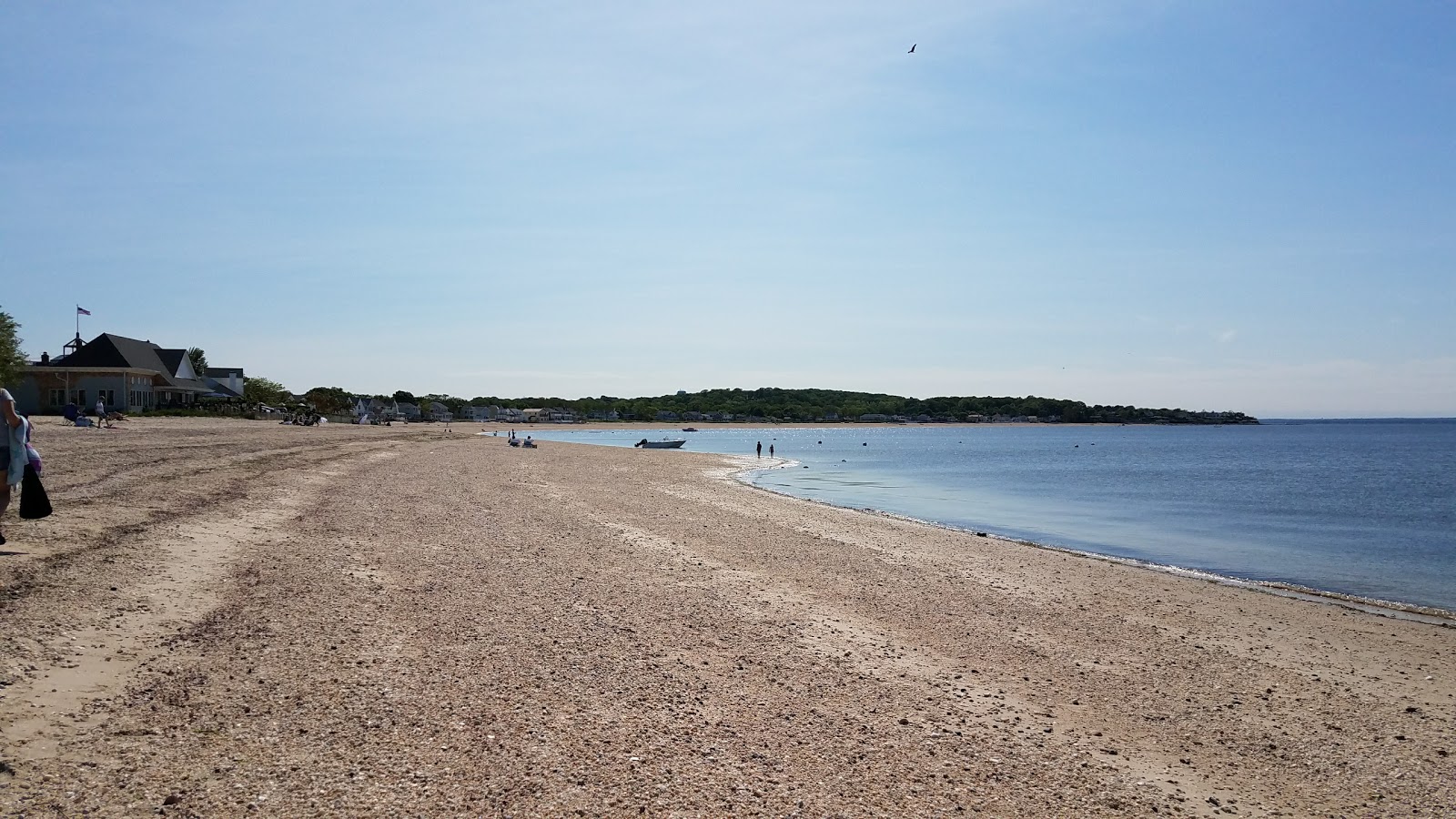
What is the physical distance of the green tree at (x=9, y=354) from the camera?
4341 centimetres

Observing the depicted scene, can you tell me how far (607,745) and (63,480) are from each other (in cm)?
1543

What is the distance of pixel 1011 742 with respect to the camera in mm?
6305

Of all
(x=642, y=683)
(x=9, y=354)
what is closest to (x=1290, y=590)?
(x=642, y=683)

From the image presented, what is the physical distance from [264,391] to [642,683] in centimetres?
9861

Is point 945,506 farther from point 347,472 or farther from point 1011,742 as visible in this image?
point 1011,742

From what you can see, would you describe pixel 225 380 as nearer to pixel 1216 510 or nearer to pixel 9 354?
pixel 9 354

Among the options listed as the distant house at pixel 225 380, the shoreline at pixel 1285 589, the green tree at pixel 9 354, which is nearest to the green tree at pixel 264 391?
the distant house at pixel 225 380

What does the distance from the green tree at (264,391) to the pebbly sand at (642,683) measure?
8454 centimetres

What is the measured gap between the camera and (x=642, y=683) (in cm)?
697

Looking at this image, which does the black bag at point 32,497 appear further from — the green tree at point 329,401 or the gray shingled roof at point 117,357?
the green tree at point 329,401

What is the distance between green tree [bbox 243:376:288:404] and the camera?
88812mm

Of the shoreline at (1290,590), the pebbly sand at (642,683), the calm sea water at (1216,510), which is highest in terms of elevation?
the pebbly sand at (642,683)

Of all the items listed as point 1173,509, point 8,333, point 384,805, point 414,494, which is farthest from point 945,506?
point 8,333

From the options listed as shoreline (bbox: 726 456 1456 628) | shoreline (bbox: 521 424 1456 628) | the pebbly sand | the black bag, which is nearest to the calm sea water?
shoreline (bbox: 521 424 1456 628)
